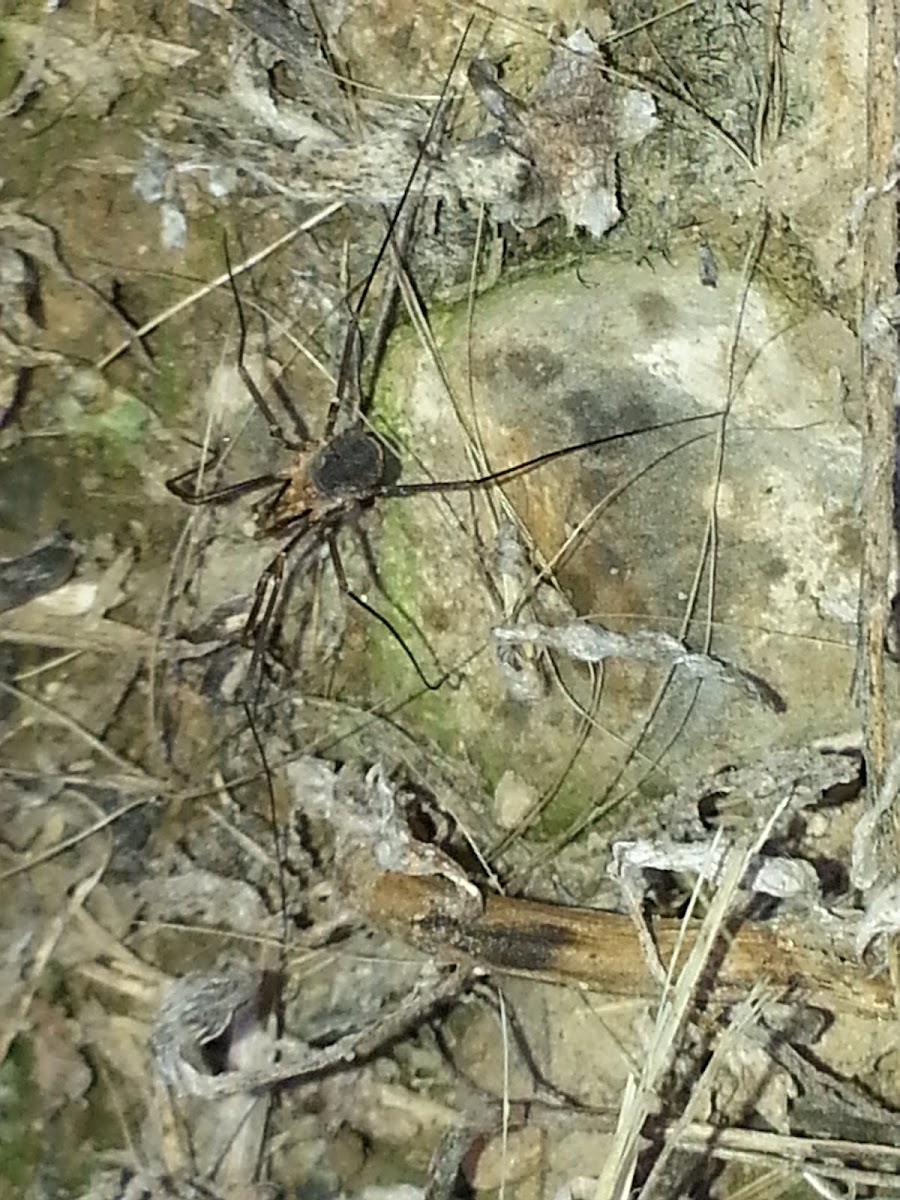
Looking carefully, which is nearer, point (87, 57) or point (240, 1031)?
point (240, 1031)

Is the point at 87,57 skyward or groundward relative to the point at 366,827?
skyward

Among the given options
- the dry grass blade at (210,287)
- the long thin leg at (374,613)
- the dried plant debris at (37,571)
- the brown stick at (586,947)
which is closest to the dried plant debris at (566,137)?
the dry grass blade at (210,287)

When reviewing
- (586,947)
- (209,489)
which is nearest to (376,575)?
(209,489)

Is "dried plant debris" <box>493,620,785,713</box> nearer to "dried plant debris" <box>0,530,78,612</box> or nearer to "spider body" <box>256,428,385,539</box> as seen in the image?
"spider body" <box>256,428,385,539</box>

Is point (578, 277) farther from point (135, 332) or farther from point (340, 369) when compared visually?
point (135, 332)

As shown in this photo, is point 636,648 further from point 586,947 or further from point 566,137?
point 566,137

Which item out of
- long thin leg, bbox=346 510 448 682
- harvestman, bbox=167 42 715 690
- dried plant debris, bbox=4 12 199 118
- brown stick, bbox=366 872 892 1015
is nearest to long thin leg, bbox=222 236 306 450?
harvestman, bbox=167 42 715 690

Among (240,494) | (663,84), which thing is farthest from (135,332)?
(663,84)

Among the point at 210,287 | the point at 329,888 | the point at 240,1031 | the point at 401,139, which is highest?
the point at 401,139
